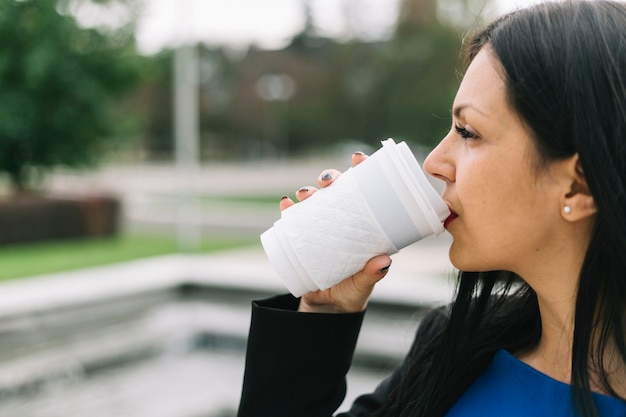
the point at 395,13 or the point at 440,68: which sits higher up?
the point at 395,13

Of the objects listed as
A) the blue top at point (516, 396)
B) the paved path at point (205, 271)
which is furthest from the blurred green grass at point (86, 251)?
the blue top at point (516, 396)

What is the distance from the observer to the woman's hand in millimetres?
1401

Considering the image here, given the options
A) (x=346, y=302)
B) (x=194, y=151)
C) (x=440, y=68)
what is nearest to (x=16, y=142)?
(x=194, y=151)

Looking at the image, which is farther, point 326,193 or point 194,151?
point 194,151

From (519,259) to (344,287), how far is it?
0.36 m

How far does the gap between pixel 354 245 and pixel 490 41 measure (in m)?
0.40

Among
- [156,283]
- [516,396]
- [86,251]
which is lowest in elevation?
[86,251]

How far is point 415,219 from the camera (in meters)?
1.31

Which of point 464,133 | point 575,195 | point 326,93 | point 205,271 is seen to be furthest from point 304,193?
point 326,93

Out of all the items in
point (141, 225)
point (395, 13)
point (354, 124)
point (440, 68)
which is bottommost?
point (141, 225)

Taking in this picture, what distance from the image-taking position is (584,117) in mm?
1153

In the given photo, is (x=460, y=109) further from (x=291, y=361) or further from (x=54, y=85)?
(x=54, y=85)

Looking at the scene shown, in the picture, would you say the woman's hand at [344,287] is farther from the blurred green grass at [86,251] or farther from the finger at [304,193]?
the blurred green grass at [86,251]

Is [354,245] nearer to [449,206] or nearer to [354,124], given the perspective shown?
[449,206]
